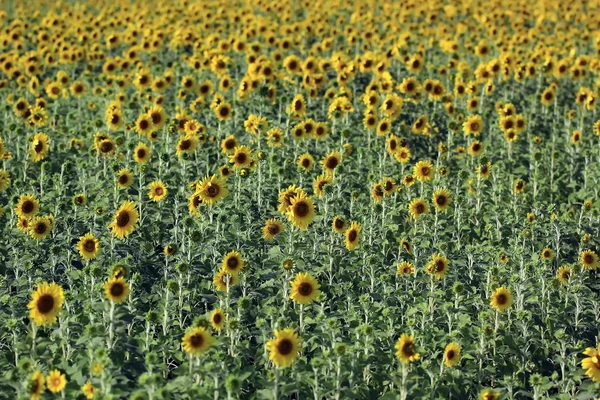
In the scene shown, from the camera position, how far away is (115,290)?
653 centimetres

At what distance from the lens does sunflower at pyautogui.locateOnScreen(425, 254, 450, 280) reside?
8.08 m

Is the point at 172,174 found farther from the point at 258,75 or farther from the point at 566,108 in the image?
the point at 566,108

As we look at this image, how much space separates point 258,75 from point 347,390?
840 centimetres

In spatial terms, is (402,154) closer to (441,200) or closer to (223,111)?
(441,200)

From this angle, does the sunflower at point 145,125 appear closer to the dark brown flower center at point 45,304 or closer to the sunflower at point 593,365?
the dark brown flower center at point 45,304

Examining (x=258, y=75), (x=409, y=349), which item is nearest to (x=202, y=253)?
(x=409, y=349)

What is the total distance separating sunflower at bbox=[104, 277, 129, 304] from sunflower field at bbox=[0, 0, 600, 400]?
0.01 m

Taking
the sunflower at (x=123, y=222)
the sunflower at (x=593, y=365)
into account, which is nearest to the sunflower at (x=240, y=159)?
the sunflower at (x=123, y=222)

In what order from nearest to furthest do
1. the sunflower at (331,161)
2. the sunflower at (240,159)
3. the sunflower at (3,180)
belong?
the sunflower at (3,180), the sunflower at (240,159), the sunflower at (331,161)

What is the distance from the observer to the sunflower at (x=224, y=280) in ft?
24.5

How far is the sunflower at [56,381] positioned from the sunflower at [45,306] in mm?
628

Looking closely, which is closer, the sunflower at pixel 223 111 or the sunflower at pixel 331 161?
the sunflower at pixel 331 161

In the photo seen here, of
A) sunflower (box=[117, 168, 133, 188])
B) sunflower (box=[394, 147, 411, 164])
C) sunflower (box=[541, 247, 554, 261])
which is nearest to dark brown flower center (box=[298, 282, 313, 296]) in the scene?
sunflower (box=[541, 247, 554, 261])

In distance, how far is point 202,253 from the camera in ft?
28.6
